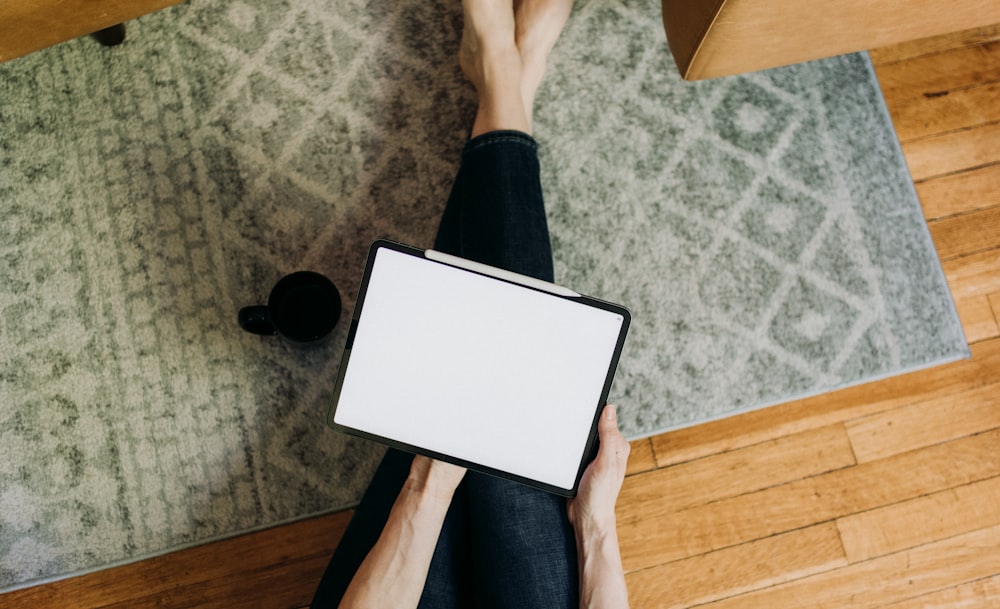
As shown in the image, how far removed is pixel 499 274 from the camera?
2.23 ft

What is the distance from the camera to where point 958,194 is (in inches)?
45.3

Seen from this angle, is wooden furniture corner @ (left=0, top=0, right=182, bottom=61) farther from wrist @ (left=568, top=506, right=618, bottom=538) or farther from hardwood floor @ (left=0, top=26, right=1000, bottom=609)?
wrist @ (left=568, top=506, right=618, bottom=538)

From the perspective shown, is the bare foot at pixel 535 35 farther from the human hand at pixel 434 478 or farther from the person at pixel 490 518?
the human hand at pixel 434 478

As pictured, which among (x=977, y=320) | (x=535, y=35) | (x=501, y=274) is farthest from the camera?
(x=977, y=320)

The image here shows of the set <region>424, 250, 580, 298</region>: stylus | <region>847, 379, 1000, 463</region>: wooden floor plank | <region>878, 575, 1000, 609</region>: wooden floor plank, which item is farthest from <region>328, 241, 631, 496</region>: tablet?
<region>878, 575, 1000, 609</region>: wooden floor plank

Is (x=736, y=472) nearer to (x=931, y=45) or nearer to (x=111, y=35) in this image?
(x=931, y=45)

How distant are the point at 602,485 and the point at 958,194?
89 centimetres

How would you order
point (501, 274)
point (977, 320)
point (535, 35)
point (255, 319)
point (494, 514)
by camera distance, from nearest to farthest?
point (501, 274) < point (494, 514) < point (255, 319) < point (535, 35) < point (977, 320)

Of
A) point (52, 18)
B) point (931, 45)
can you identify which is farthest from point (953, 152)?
point (52, 18)

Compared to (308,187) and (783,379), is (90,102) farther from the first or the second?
(783,379)

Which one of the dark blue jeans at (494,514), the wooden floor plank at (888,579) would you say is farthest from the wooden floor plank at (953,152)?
the dark blue jeans at (494,514)

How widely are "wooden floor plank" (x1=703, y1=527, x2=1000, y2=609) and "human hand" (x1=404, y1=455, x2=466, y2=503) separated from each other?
55 centimetres

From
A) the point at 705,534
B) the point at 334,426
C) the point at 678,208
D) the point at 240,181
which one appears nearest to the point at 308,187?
the point at 240,181

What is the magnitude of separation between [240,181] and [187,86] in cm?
19
